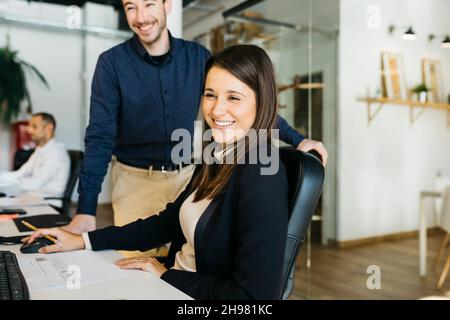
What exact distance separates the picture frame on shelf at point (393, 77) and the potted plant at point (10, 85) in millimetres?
4739

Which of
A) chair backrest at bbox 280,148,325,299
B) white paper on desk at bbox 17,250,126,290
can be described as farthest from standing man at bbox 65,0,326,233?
chair backrest at bbox 280,148,325,299

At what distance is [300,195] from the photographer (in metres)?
1.09

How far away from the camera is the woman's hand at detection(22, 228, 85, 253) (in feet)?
4.12

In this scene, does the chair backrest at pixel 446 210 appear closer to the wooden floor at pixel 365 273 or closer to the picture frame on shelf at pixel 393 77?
the wooden floor at pixel 365 273

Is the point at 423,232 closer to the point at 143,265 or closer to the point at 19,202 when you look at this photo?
the point at 143,265

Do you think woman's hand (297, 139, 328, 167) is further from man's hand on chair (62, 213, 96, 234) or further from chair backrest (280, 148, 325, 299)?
man's hand on chair (62, 213, 96, 234)

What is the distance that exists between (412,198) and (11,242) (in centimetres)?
205

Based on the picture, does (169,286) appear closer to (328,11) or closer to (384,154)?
(384,154)

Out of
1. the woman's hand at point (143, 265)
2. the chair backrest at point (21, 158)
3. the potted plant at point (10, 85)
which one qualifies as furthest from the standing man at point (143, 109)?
the potted plant at point (10, 85)

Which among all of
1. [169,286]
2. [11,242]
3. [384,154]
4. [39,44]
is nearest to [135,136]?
[11,242]

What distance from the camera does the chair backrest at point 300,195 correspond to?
1.09 m

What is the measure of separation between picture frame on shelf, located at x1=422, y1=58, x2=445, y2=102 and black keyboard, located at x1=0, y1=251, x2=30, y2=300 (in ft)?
7.00

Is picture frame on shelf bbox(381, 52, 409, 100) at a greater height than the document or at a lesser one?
greater

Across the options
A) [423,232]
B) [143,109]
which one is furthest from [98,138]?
[423,232]
